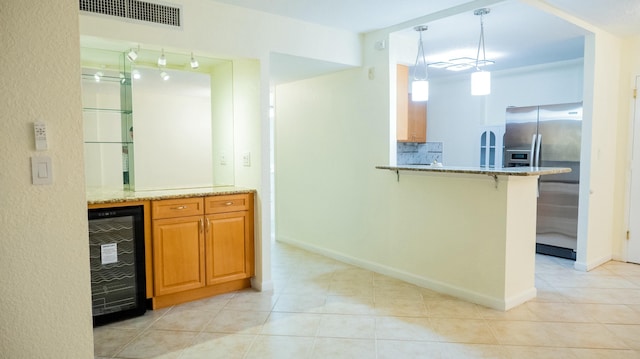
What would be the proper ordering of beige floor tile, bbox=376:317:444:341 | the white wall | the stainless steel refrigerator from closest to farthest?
1. beige floor tile, bbox=376:317:444:341
2. the stainless steel refrigerator
3. the white wall

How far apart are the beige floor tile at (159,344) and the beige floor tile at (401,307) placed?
1388 mm

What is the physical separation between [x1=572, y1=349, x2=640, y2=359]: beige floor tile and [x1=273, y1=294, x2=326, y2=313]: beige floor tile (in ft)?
5.59

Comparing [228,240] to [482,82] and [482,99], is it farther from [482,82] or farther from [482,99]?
[482,99]

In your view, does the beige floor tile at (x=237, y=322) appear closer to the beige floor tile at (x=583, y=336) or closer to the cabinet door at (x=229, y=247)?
the cabinet door at (x=229, y=247)

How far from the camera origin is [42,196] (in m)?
1.83

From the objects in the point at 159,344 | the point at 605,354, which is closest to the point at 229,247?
the point at 159,344

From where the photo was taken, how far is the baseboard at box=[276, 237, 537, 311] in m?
3.28

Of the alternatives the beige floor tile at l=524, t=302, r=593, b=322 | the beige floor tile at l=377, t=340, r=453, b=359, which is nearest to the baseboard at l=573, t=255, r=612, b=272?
the beige floor tile at l=524, t=302, r=593, b=322

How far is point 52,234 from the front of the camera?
1.85 meters

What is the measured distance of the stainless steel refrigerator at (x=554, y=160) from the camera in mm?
4624

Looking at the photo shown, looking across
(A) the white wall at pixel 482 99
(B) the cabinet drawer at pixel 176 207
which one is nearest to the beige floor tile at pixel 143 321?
(B) the cabinet drawer at pixel 176 207

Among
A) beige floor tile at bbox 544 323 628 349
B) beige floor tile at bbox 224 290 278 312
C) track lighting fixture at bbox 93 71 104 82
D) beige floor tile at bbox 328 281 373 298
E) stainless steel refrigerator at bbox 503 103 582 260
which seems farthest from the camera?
stainless steel refrigerator at bbox 503 103 582 260

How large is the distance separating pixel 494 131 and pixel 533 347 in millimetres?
4074

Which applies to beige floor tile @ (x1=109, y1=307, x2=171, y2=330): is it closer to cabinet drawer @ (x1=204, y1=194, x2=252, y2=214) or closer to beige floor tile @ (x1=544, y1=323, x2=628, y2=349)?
cabinet drawer @ (x1=204, y1=194, x2=252, y2=214)
